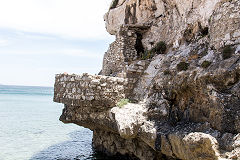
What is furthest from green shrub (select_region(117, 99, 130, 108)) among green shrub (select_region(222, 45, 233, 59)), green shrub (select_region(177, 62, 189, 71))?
green shrub (select_region(222, 45, 233, 59))

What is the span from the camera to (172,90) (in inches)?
393

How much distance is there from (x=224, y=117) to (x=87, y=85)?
6520mm

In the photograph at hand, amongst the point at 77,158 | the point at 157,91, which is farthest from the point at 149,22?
the point at 77,158

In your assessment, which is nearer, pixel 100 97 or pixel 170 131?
pixel 170 131

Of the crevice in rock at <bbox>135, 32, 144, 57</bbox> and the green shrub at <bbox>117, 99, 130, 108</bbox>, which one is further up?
the crevice in rock at <bbox>135, 32, 144, 57</bbox>

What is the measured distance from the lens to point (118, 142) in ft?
48.3

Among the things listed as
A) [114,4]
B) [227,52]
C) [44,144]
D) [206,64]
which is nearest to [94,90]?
[206,64]

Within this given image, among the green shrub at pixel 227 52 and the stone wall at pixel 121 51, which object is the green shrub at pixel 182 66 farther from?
the stone wall at pixel 121 51

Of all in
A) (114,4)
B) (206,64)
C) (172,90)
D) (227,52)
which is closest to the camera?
(227,52)

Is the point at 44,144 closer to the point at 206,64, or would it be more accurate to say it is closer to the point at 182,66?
the point at 182,66

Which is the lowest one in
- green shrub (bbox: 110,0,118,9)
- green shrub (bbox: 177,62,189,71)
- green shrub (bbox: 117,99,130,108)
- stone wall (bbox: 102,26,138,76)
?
green shrub (bbox: 117,99,130,108)

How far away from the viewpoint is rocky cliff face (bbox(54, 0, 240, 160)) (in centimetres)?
769

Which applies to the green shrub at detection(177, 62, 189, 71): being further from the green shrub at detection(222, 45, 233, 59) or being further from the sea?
the sea

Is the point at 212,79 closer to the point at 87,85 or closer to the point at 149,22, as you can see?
the point at 87,85
